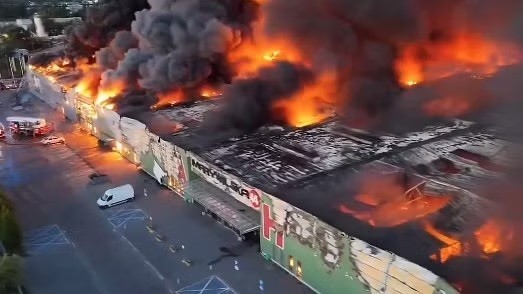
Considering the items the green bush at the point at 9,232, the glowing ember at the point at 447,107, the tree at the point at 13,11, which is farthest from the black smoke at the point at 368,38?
the tree at the point at 13,11

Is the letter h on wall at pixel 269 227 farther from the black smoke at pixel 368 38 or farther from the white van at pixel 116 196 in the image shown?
the black smoke at pixel 368 38

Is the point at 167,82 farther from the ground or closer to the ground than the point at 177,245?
farther from the ground

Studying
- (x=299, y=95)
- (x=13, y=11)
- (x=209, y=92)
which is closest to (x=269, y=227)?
(x=299, y=95)

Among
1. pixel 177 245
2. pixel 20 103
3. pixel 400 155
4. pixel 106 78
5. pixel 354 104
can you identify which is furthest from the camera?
pixel 20 103

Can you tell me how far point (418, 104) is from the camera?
30281mm

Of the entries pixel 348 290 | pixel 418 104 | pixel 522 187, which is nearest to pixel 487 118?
pixel 418 104

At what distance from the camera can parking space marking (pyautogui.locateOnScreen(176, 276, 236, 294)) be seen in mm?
18770

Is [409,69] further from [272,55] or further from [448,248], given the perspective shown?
[448,248]

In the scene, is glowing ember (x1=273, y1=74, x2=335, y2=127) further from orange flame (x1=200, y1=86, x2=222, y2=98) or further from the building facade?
orange flame (x1=200, y1=86, x2=222, y2=98)

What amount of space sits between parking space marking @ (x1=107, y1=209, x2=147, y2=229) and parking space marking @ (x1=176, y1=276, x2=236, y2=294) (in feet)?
20.1

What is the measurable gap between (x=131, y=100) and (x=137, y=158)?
17.8 ft

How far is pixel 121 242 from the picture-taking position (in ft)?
73.5

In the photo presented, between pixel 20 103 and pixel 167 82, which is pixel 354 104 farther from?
pixel 20 103

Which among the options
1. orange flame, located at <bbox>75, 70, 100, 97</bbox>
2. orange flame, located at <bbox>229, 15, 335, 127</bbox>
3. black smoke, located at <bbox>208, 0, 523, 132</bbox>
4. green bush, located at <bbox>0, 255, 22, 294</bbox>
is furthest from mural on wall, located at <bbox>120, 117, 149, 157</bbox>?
green bush, located at <bbox>0, 255, 22, 294</bbox>
